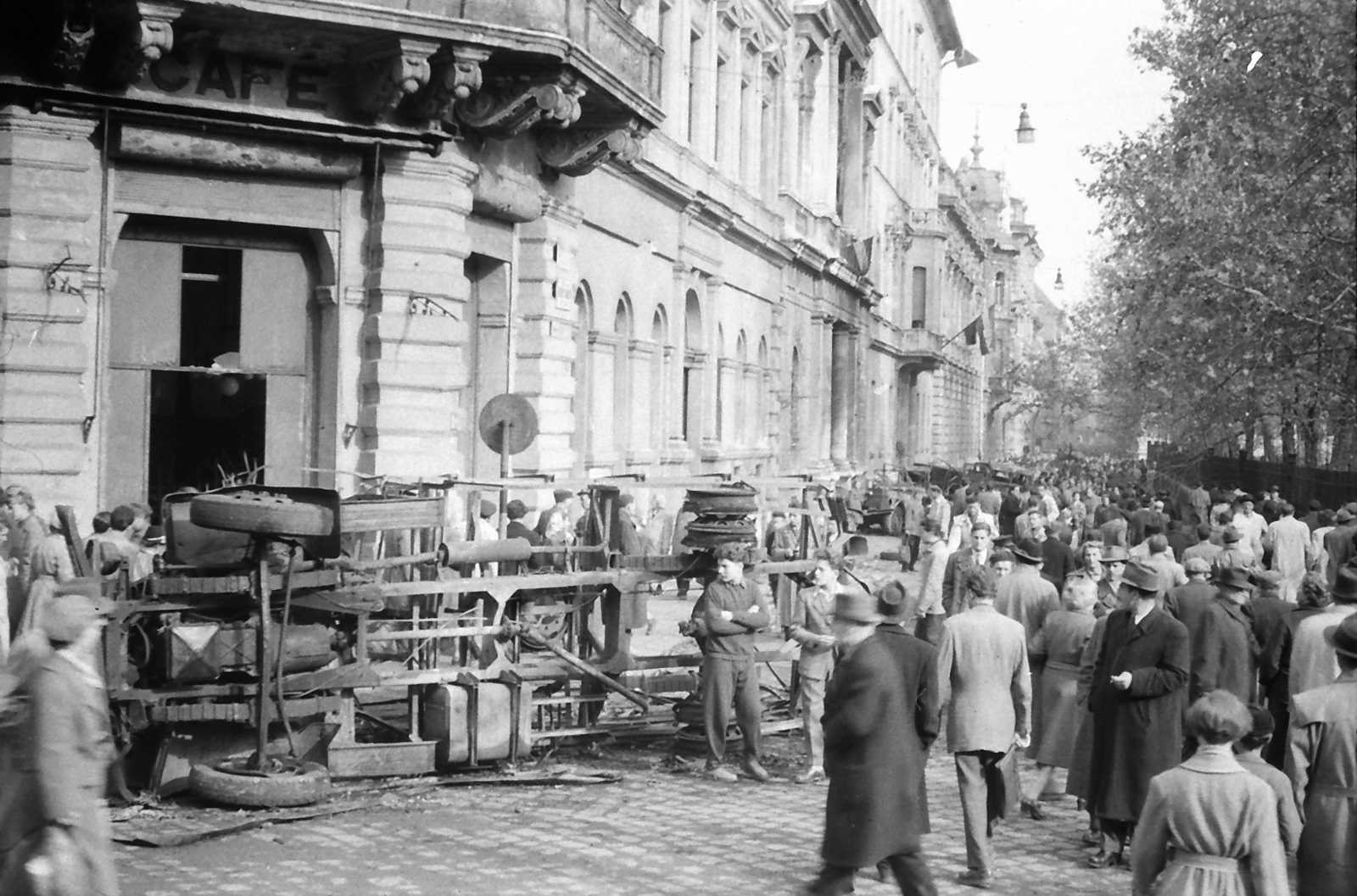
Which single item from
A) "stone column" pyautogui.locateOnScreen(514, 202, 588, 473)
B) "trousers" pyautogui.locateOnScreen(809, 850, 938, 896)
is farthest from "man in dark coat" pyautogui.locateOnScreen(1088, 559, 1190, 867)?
"stone column" pyautogui.locateOnScreen(514, 202, 588, 473)

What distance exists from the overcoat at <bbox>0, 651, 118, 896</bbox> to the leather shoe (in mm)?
4823

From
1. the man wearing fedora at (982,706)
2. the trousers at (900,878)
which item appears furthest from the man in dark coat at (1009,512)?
the trousers at (900,878)

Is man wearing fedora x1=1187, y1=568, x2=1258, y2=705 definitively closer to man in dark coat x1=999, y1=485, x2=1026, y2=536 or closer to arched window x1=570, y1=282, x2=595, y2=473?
arched window x1=570, y1=282, x2=595, y2=473

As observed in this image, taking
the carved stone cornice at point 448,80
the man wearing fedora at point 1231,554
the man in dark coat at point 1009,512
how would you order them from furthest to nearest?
the man in dark coat at point 1009,512
the carved stone cornice at point 448,80
the man wearing fedora at point 1231,554

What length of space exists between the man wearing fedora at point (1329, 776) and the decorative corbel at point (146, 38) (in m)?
11.9

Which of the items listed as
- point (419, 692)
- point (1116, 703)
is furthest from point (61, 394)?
point (1116, 703)

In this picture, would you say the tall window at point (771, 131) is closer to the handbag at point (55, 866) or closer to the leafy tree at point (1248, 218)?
the leafy tree at point (1248, 218)

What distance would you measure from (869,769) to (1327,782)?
1.95 meters

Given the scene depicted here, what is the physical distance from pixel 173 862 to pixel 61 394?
7.47m

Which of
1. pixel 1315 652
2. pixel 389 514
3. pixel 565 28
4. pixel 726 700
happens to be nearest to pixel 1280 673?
pixel 1315 652

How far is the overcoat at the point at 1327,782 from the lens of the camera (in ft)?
23.4

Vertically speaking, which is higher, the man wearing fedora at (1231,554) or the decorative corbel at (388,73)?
the decorative corbel at (388,73)

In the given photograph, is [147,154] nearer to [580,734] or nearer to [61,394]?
[61,394]

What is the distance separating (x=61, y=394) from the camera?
16.1 metres
